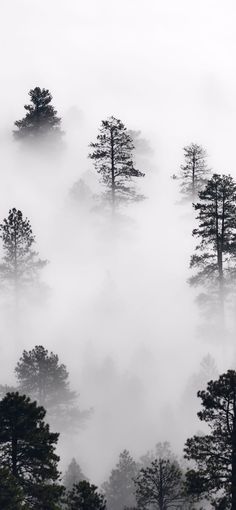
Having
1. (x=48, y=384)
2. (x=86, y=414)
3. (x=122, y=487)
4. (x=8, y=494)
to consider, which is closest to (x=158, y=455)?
(x=122, y=487)

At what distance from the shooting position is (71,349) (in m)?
46.8

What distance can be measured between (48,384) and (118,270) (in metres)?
19.7

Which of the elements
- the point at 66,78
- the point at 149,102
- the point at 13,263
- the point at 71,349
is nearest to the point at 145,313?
the point at 71,349

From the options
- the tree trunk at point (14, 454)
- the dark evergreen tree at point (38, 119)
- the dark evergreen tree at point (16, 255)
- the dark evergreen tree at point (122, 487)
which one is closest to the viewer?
the tree trunk at point (14, 454)

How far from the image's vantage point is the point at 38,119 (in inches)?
2788

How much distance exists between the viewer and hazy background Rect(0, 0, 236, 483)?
140 ft

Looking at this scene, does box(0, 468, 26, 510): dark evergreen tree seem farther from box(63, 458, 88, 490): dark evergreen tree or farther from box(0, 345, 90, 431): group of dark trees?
box(0, 345, 90, 431): group of dark trees

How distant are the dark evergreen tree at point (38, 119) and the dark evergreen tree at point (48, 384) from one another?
35513 millimetres

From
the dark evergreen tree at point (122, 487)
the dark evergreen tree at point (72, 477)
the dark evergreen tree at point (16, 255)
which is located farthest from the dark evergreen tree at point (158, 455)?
the dark evergreen tree at point (16, 255)

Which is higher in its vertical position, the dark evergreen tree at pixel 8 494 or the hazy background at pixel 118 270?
the hazy background at pixel 118 270

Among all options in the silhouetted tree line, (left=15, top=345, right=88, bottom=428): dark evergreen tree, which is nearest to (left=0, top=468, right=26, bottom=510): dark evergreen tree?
the silhouetted tree line

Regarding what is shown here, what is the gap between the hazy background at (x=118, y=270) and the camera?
42750 millimetres

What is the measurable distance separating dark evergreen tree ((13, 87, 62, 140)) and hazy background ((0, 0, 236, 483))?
2.95 meters

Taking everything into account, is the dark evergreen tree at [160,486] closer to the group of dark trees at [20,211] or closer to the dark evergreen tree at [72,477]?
the dark evergreen tree at [72,477]
